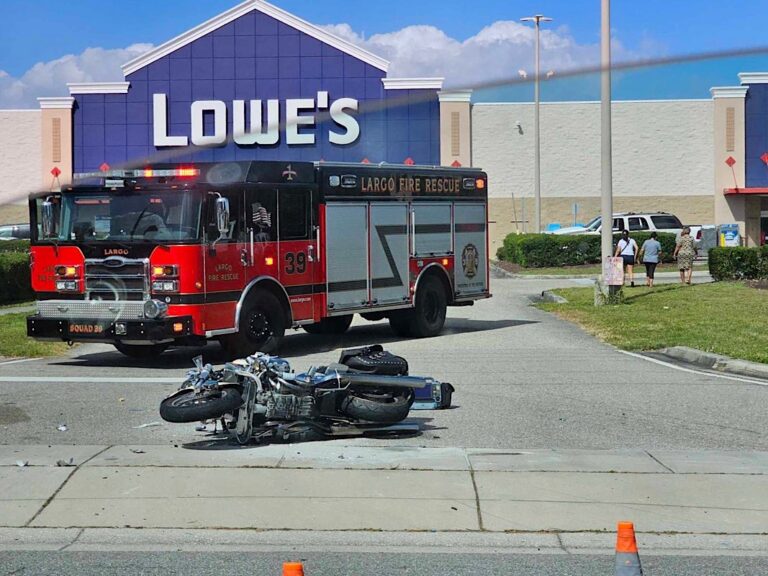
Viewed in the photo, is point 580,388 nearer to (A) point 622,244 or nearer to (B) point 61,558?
(B) point 61,558

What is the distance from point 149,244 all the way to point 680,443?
7883 mm

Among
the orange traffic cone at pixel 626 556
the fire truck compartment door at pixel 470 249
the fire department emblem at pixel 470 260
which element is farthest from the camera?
the fire department emblem at pixel 470 260

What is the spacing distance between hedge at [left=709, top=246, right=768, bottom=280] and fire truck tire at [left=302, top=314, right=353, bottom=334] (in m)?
15.8

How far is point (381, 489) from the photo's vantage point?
800 centimetres

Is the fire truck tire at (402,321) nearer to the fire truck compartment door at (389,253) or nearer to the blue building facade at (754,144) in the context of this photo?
the fire truck compartment door at (389,253)

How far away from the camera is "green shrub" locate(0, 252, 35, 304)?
2738 centimetres

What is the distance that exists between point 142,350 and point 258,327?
77.9 inches

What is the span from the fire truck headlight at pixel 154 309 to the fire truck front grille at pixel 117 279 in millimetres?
159

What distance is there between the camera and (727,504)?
7.68 metres

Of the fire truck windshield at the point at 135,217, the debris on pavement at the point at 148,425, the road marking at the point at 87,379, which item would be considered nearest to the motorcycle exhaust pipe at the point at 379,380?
the debris on pavement at the point at 148,425

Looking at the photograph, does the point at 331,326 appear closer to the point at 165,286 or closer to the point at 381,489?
the point at 165,286

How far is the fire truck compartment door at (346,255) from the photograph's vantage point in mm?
17453

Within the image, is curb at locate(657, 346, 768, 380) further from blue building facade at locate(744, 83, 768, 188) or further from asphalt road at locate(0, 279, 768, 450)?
blue building facade at locate(744, 83, 768, 188)

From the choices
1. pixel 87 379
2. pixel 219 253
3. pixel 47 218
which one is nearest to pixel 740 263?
pixel 219 253
